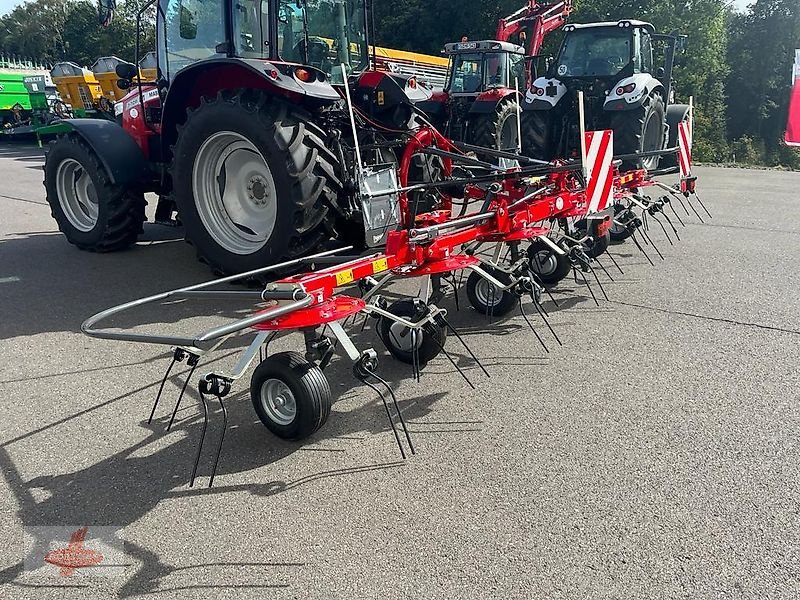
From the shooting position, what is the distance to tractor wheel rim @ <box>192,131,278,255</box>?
489cm

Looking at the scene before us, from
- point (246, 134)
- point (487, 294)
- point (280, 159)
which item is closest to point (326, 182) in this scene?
point (280, 159)

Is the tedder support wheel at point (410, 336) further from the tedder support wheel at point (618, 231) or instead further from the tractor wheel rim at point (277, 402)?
the tedder support wheel at point (618, 231)

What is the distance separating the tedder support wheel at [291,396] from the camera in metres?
2.67

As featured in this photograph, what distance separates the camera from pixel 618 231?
6426 millimetres

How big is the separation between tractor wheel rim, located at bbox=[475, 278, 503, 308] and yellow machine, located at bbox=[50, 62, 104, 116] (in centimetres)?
1596

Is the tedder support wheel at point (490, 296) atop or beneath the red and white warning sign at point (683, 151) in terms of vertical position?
beneath

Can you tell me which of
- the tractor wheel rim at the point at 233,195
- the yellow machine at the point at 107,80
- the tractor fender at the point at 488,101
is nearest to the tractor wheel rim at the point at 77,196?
the tractor wheel rim at the point at 233,195

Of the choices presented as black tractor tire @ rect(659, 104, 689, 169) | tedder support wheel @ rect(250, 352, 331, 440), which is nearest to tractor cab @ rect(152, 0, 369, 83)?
tedder support wheel @ rect(250, 352, 331, 440)

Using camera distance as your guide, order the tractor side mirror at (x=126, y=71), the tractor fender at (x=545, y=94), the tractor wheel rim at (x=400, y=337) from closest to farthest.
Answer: the tractor wheel rim at (x=400, y=337)
the tractor side mirror at (x=126, y=71)
the tractor fender at (x=545, y=94)

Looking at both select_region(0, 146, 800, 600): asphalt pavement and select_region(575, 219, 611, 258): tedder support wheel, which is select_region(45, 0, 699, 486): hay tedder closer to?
select_region(575, 219, 611, 258): tedder support wheel

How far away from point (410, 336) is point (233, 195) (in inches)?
86.4

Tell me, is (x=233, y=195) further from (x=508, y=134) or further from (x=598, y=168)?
(x=508, y=134)

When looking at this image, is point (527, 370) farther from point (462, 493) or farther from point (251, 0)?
point (251, 0)

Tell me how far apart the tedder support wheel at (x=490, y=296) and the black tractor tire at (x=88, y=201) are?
3.29 meters
